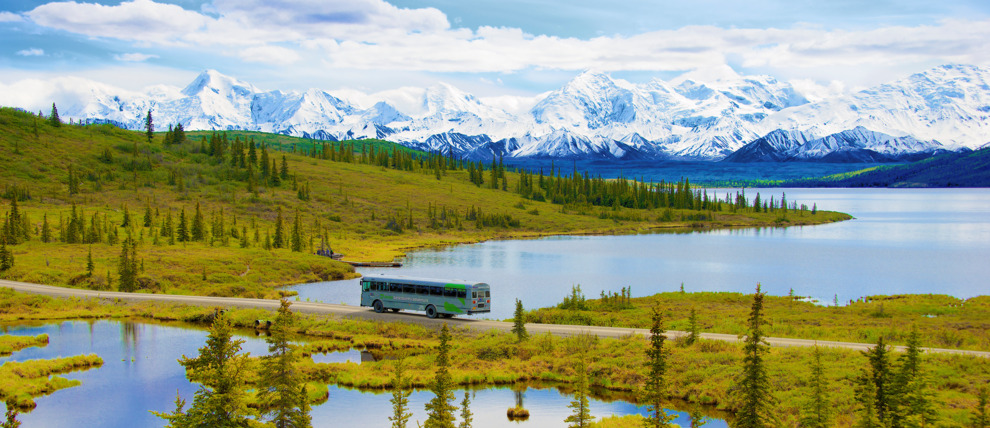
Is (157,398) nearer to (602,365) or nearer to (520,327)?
(520,327)

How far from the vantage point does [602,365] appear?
43.6 m

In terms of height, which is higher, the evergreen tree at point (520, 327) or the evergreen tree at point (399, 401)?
the evergreen tree at point (399, 401)

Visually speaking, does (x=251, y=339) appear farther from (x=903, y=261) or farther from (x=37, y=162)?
(x=37, y=162)

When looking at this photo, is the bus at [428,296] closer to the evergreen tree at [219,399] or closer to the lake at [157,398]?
the lake at [157,398]

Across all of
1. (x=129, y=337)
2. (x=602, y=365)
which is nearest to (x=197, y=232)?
(x=129, y=337)

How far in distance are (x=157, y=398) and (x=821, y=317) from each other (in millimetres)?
49488

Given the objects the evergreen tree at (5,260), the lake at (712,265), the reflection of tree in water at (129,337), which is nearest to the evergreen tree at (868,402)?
the lake at (712,265)

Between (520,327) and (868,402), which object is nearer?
(868,402)

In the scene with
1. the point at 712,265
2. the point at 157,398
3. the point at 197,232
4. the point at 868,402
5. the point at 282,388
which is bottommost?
the point at 712,265

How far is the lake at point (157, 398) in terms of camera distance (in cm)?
3669

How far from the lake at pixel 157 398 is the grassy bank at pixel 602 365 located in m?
1.46

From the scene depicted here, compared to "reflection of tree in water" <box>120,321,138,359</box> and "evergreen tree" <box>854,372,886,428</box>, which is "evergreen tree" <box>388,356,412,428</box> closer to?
"evergreen tree" <box>854,372,886,428</box>

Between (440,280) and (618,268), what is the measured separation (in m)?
59.6

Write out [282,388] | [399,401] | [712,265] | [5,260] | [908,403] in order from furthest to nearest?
[712,265]
[5,260]
[282,388]
[399,401]
[908,403]
